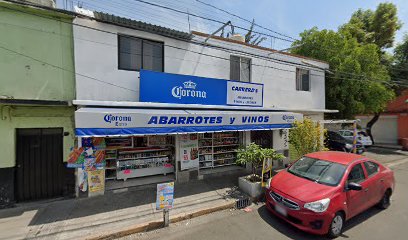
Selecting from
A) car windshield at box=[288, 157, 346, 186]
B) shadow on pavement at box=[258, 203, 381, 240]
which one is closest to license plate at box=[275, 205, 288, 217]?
shadow on pavement at box=[258, 203, 381, 240]

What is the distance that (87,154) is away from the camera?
678 centimetres

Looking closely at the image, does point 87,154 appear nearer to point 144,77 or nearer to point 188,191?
point 144,77

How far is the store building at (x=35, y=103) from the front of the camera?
19.8ft

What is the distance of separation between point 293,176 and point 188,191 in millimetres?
3587

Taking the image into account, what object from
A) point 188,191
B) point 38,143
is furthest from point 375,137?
point 38,143

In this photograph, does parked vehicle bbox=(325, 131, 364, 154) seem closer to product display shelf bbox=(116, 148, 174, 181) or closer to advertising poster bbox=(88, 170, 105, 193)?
product display shelf bbox=(116, 148, 174, 181)

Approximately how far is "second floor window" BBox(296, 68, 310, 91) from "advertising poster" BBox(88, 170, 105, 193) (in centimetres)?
1098

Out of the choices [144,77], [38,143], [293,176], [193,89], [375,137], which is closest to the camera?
[293,176]

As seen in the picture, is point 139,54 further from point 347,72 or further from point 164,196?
point 347,72

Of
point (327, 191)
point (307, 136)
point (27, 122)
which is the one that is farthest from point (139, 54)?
point (307, 136)

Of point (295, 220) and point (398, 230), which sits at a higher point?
point (295, 220)

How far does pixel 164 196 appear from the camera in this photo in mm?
5168

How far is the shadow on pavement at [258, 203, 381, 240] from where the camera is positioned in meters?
4.95

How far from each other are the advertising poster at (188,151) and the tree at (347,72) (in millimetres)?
10592
